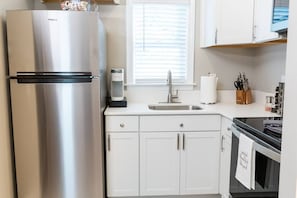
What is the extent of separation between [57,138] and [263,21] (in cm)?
194

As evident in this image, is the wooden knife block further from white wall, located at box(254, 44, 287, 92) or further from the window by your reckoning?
the window

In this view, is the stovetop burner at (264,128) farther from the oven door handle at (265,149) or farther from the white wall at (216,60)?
the white wall at (216,60)

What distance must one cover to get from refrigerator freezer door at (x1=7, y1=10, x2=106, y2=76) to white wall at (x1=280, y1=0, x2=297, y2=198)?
1.56 metres

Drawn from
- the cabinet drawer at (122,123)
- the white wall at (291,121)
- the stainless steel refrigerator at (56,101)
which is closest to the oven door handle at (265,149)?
the white wall at (291,121)

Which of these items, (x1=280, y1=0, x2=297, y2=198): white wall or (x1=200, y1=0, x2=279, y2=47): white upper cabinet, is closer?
(x1=280, y1=0, x2=297, y2=198): white wall

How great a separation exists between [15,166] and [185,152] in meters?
1.44

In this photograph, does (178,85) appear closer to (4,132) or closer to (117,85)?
(117,85)

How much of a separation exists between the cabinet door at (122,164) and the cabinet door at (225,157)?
759 mm

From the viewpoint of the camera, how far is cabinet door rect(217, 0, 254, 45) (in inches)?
98.3

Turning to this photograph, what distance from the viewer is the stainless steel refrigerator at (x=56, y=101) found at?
203 centimetres

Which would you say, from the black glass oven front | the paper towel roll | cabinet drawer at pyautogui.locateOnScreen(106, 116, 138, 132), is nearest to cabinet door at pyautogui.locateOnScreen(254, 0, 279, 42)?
the paper towel roll

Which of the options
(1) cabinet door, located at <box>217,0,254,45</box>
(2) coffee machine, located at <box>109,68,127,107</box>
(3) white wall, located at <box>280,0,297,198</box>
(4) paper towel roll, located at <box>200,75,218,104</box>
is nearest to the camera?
(3) white wall, located at <box>280,0,297,198</box>

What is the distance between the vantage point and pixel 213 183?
248 centimetres

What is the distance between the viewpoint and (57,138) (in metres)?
2.11
